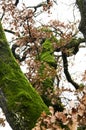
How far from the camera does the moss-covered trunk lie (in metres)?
6.51

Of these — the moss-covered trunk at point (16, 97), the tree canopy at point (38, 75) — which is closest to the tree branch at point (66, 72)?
the tree canopy at point (38, 75)

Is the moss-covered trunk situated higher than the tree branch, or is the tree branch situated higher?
the tree branch

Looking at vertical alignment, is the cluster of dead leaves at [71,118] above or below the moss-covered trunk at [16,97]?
below

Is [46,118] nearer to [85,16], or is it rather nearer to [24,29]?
[85,16]

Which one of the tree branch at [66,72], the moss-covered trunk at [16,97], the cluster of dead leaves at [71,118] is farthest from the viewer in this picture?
the tree branch at [66,72]

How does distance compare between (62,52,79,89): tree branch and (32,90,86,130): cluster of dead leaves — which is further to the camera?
(62,52,79,89): tree branch

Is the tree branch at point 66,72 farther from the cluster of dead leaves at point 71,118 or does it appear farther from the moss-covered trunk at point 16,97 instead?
the cluster of dead leaves at point 71,118

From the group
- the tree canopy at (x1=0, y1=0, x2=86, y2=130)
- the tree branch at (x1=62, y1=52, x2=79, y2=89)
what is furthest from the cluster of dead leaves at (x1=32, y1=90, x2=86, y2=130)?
the tree branch at (x1=62, y1=52, x2=79, y2=89)

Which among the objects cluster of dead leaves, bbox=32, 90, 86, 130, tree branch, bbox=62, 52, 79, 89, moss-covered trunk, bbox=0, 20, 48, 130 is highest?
tree branch, bbox=62, 52, 79, 89

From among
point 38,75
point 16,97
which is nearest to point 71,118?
point 16,97

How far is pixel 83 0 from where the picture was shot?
6.68 m

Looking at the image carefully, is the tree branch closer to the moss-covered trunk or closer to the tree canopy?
the tree canopy

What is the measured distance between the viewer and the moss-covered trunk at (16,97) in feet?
21.4

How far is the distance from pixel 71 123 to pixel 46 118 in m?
0.48
